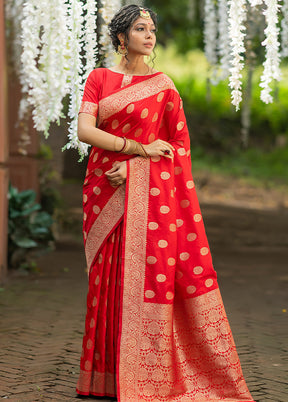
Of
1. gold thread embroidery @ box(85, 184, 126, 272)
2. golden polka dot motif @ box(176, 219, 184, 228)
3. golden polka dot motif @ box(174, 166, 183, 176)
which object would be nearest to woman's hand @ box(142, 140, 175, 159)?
golden polka dot motif @ box(174, 166, 183, 176)

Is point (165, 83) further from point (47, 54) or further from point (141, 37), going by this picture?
point (47, 54)

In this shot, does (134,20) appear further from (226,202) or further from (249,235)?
(226,202)

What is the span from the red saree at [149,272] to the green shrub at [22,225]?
392 cm

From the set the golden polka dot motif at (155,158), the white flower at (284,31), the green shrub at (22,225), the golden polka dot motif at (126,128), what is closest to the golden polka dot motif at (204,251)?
the golden polka dot motif at (155,158)

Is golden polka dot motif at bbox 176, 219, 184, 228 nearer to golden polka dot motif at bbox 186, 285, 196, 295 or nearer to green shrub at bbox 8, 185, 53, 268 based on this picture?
golden polka dot motif at bbox 186, 285, 196, 295

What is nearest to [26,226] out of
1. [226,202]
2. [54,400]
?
[54,400]

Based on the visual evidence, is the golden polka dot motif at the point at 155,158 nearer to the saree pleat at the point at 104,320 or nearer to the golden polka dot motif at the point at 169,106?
the golden polka dot motif at the point at 169,106

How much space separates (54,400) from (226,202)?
41.0ft

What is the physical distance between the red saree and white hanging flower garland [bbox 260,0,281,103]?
3.05 ft

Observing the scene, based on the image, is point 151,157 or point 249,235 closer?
point 151,157

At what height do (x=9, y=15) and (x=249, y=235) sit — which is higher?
(x=9, y=15)

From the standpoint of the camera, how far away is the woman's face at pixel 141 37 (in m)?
3.39

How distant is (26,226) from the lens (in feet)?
24.6

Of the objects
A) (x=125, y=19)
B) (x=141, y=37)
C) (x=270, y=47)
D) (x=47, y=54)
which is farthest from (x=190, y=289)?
(x=47, y=54)
